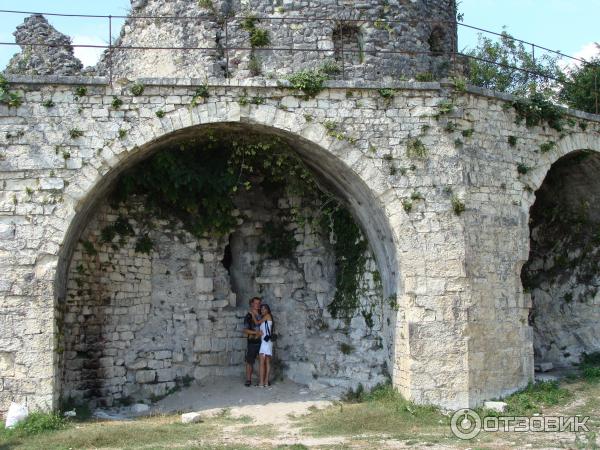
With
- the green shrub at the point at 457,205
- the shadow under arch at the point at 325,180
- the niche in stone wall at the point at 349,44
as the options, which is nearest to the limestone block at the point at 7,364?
the shadow under arch at the point at 325,180

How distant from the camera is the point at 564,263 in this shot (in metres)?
13.7

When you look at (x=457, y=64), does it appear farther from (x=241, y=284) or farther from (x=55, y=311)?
(x=55, y=311)

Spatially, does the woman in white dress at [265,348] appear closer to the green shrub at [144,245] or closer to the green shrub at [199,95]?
the green shrub at [144,245]

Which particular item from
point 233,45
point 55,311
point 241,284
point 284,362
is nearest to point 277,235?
point 241,284

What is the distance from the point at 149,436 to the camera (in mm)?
9156

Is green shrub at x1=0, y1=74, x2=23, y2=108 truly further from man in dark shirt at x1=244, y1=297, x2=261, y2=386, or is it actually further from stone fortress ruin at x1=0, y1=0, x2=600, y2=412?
man in dark shirt at x1=244, y1=297, x2=261, y2=386

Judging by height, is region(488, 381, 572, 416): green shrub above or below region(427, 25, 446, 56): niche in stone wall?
below

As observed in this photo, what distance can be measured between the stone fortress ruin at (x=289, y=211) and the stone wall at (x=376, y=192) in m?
0.03

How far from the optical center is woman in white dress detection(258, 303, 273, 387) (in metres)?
12.1

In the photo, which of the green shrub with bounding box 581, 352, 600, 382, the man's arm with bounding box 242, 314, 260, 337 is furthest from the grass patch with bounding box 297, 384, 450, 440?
the green shrub with bounding box 581, 352, 600, 382

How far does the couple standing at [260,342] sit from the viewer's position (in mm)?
12078

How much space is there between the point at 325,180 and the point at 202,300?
2.78m

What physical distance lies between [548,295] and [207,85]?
23.5 ft
